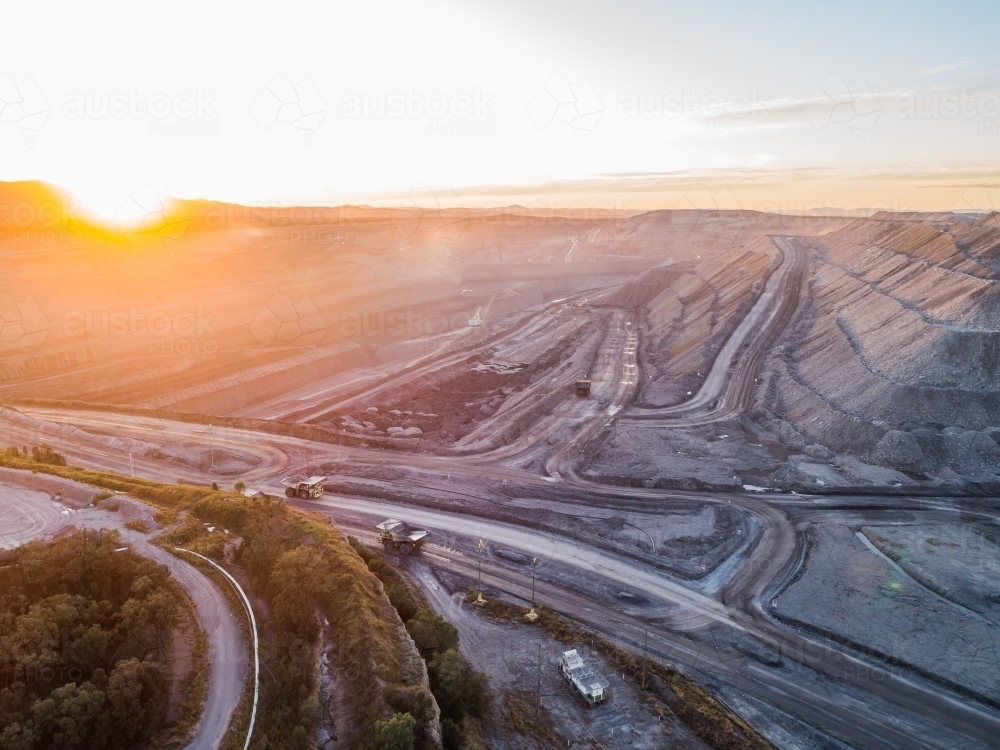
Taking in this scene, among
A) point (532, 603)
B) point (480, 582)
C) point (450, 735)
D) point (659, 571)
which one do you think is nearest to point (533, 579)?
point (532, 603)

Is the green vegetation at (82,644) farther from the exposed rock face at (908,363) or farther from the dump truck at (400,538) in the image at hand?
the exposed rock face at (908,363)

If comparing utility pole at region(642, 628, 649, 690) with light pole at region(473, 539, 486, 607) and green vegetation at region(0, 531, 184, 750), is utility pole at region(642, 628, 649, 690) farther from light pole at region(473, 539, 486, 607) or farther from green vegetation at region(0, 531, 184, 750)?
green vegetation at region(0, 531, 184, 750)

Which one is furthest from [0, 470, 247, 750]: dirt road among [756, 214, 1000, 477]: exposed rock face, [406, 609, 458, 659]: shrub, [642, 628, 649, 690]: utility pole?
[756, 214, 1000, 477]: exposed rock face

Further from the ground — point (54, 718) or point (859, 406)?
point (859, 406)

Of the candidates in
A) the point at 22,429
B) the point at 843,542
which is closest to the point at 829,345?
the point at 843,542

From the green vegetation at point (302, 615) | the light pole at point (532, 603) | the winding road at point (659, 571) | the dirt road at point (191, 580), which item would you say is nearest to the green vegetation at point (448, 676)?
the green vegetation at point (302, 615)

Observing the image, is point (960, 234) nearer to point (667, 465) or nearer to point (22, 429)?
point (667, 465)
